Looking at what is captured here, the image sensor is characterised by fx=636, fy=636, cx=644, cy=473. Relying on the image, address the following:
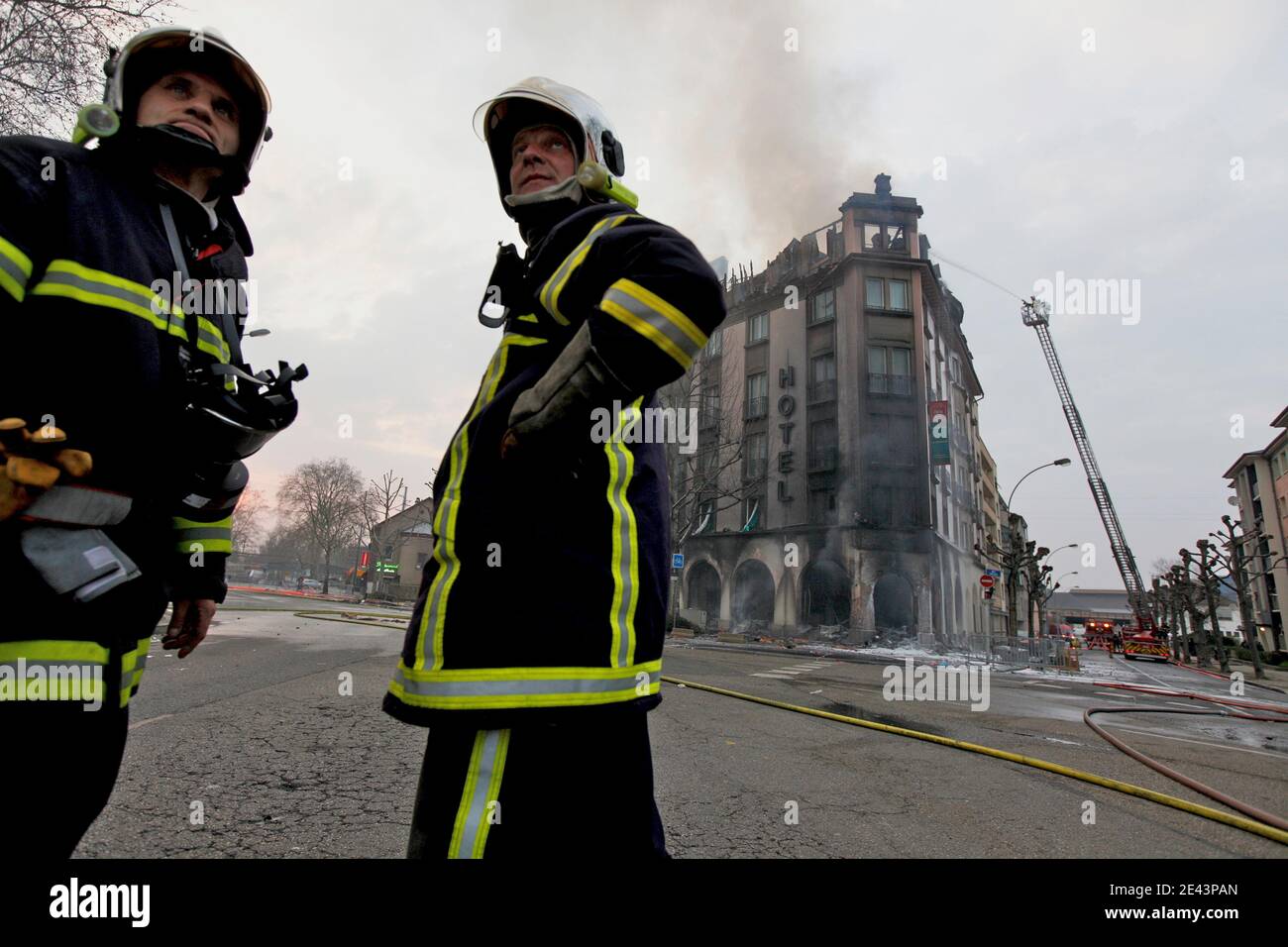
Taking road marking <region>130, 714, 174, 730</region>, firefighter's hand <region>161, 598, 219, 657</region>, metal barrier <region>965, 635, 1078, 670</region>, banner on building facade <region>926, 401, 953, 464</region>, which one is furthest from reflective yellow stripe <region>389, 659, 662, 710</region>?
banner on building facade <region>926, 401, 953, 464</region>

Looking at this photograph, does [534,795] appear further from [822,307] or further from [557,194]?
[822,307]

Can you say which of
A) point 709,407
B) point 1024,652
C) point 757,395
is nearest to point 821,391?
point 757,395

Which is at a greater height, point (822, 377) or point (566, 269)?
point (822, 377)

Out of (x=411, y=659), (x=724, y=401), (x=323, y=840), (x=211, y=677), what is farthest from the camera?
(x=724, y=401)

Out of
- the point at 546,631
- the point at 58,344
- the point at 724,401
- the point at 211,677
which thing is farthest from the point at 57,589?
the point at 724,401

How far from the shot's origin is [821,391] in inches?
1216

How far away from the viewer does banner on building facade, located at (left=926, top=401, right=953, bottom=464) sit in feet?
94.7

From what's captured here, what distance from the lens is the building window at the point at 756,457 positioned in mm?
32219

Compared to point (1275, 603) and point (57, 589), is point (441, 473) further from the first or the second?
point (1275, 603)

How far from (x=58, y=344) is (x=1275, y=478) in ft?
211

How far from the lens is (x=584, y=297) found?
1.36 meters

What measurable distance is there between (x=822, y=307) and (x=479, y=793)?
33537mm

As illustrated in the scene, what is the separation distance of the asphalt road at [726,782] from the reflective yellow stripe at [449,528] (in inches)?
64.6

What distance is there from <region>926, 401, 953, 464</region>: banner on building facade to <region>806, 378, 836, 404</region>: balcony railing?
4530mm
